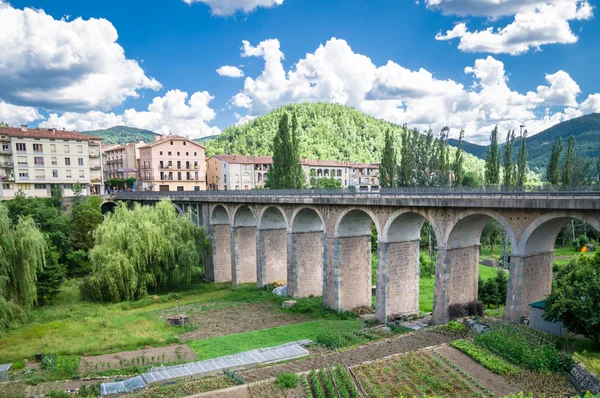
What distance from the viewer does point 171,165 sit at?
2862 inches

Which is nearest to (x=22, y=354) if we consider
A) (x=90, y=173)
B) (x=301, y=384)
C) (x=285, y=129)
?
(x=301, y=384)

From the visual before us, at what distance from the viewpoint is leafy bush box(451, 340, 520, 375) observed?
17188 mm

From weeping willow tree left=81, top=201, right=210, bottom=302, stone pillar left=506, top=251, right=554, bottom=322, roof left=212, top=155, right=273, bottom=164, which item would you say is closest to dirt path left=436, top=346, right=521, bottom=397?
stone pillar left=506, top=251, right=554, bottom=322

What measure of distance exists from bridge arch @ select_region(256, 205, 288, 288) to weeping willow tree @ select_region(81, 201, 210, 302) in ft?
20.1

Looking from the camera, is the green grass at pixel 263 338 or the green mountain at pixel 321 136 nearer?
the green grass at pixel 263 338

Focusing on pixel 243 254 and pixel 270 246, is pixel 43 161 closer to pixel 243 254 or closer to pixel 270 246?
pixel 243 254

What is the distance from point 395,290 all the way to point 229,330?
36.8ft

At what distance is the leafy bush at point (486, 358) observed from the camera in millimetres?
17188

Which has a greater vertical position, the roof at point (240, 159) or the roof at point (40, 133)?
the roof at point (40, 133)

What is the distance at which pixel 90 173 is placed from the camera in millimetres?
64625

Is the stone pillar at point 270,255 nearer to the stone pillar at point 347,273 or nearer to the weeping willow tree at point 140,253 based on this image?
the weeping willow tree at point 140,253

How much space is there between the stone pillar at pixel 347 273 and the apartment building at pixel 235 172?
152ft

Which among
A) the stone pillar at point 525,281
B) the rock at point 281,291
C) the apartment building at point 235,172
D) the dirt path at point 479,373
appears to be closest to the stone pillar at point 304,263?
the rock at point 281,291

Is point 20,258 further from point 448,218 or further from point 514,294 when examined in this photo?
point 514,294
